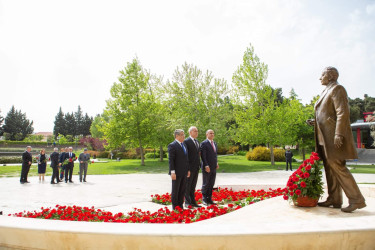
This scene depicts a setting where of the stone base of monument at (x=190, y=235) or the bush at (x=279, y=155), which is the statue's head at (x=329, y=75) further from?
the bush at (x=279, y=155)

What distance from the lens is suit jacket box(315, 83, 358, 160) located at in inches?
186

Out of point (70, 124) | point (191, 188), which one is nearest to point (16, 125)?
point (70, 124)

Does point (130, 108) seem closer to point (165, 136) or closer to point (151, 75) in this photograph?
point (165, 136)

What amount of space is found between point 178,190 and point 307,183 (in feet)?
9.62

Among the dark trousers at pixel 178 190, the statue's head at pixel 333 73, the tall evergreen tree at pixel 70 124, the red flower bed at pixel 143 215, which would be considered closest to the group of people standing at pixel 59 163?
the red flower bed at pixel 143 215

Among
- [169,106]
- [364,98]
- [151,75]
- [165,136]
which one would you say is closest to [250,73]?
[169,106]

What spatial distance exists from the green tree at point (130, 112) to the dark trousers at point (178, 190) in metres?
21.8

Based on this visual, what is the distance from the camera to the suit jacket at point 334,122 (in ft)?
15.5

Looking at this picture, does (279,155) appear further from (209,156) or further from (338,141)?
(338,141)

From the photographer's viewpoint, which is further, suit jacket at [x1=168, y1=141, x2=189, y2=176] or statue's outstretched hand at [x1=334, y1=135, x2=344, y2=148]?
suit jacket at [x1=168, y1=141, x2=189, y2=176]

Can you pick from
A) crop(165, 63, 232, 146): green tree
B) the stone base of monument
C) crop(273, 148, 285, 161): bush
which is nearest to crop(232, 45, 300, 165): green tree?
crop(165, 63, 232, 146): green tree

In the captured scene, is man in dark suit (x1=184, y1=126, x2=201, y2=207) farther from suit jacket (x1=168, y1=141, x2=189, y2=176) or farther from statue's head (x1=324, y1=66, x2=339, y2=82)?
statue's head (x1=324, y1=66, x2=339, y2=82)

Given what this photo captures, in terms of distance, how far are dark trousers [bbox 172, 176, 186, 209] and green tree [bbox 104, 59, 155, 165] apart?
21750mm

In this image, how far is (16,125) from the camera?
8500cm
